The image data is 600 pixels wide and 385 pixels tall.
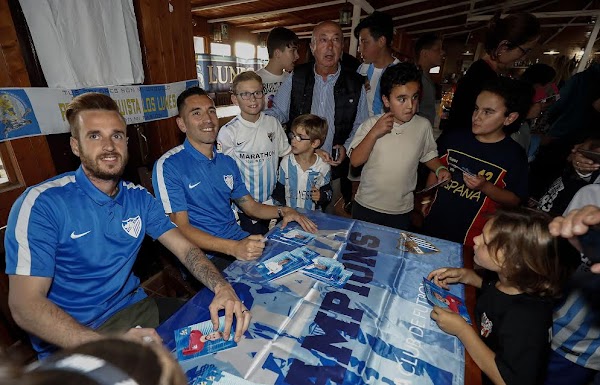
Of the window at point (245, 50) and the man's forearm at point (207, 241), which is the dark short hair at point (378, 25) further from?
the window at point (245, 50)

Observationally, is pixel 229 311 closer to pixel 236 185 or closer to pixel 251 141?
pixel 236 185

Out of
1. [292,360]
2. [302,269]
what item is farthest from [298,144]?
[292,360]

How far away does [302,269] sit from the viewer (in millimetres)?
1586

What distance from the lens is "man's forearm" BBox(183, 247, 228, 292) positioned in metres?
1.43

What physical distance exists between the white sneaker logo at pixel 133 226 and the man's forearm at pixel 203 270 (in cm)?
34

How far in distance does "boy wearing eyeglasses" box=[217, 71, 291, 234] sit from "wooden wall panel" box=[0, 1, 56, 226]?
4.73 feet

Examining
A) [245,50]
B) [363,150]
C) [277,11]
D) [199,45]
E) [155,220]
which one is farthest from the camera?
[245,50]

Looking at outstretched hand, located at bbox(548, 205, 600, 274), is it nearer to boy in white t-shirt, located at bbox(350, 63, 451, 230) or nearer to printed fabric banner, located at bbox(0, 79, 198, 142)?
boy in white t-shirt, located at bbox(350, 63, 451, 230)

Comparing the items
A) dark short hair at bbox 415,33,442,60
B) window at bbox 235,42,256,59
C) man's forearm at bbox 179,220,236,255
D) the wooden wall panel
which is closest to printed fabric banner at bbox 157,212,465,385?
man's forearm at bbox 179,220,236,255

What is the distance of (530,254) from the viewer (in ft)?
4.12

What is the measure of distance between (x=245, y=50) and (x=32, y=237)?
877 cm

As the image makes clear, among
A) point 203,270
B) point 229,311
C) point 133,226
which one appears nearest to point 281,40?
point 133,226

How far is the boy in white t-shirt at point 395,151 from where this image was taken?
2340mm

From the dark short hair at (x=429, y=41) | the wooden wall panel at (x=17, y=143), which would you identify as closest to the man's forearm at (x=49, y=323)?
the wooden wall panel at (x=17, y=143)
